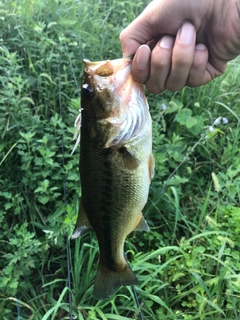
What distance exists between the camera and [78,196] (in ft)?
9.02

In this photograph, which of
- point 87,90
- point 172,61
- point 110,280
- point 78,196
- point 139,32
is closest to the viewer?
point 87,90

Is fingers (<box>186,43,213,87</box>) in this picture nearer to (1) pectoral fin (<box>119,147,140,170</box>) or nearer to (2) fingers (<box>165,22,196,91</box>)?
(2) fingers (<box>165,22,196,91</box>)

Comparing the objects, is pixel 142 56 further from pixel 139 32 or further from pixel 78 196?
pixel 78 196

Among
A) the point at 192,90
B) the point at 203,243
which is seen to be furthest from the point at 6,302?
the point at 192,90

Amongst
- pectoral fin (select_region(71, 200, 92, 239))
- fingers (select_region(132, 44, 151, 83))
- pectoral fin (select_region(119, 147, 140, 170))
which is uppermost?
fingers (select_region(132, 44, 151, 83))

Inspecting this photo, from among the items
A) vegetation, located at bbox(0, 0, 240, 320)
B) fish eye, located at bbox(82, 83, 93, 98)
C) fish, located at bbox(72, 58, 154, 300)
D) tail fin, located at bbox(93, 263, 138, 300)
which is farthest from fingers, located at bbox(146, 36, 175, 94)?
vegetation, located at bbox(0, 0, 240, 320)

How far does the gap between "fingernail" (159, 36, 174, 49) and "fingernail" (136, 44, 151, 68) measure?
99 mm

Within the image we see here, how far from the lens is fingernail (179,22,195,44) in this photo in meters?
1.54

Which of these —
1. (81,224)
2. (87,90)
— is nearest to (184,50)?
(87,90)

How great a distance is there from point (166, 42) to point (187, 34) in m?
0.10

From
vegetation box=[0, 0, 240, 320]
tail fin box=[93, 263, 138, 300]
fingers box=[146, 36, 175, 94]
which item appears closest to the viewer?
fingers box=[146, 36, 175, 94]

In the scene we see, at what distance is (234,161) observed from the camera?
3281 mm

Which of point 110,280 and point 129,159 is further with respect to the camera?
point 110,280

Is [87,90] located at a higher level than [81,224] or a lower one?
higher
